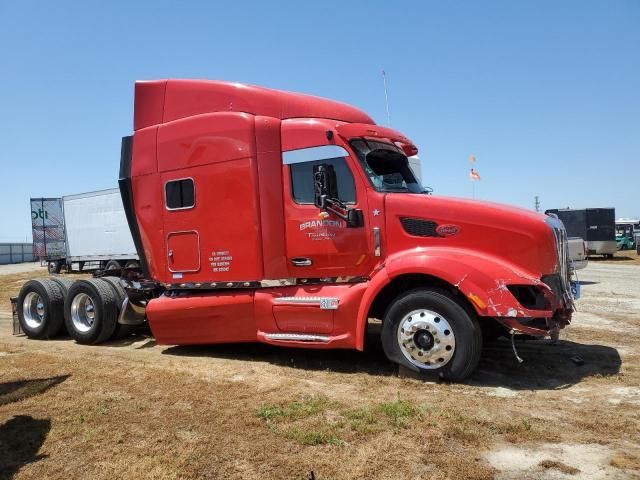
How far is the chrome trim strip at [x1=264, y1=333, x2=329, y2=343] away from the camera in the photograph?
21.0 ft

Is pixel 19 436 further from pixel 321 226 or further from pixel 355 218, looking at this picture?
pixel 355 218

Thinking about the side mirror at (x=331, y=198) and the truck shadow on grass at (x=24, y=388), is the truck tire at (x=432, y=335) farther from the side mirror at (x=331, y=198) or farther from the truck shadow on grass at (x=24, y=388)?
the truck shadow on grass at (x=24, y=388)

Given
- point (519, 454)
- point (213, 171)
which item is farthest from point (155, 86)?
point (519, 454)

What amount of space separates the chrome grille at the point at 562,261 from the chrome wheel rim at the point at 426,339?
135 cm

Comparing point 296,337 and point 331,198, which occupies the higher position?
point 331,198

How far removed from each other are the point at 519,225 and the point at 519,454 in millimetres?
2556

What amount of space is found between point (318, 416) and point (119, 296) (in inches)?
205

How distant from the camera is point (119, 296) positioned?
8719 millimetres

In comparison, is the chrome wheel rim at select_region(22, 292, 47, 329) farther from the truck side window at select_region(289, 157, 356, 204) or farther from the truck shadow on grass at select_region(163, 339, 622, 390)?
the truck side window at select_region(289, 157, 356, 204)

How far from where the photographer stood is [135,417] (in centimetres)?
473

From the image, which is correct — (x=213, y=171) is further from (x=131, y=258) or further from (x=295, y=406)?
(x=131, y=258)

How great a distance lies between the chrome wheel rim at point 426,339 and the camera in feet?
18.5

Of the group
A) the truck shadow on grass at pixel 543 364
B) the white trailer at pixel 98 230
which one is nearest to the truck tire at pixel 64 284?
the truck shadow on grass at pixel 543 364

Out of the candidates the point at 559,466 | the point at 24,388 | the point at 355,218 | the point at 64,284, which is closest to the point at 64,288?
the point at 64,284
